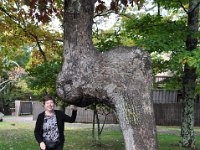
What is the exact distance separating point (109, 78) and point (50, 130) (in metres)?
2.36

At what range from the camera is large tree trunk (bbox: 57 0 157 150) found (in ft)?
14.7

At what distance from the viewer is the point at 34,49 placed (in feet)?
63.4

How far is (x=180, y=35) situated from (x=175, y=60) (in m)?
2.15

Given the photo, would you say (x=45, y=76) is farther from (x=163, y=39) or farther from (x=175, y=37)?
(x=175, y=37)

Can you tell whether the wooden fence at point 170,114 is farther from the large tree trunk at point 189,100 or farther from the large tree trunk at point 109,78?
the large tree trunk at point 109,78

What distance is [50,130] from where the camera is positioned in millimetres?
6688

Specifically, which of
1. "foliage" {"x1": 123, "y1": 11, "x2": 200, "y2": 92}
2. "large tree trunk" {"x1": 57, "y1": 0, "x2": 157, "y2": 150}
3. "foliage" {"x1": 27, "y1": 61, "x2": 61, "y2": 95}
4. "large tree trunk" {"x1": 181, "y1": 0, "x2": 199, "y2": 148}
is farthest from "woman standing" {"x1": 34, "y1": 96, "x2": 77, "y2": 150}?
"large tree trunk" {"x1": 181, "y1": 0, "x2": 199, "y2": 148}

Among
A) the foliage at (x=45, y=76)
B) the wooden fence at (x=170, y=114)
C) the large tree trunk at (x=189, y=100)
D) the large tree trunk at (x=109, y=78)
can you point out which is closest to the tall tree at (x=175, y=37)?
the large tree trunk at (x=189, y=100)

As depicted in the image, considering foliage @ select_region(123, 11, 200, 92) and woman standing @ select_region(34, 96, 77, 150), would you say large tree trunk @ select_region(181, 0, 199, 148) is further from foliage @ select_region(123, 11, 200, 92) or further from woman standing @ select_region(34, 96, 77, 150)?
woman standing @ select_region(34, 96, 77, 150)

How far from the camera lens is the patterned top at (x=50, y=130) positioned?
668cm

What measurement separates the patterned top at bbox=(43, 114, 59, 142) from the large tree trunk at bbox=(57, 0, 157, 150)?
165 centimetres

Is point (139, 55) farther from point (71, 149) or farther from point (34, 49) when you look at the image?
point (34, 49)

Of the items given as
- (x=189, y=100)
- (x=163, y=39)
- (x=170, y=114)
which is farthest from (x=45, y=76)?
(x=170, y=114)

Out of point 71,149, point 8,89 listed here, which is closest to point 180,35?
point 71,149
